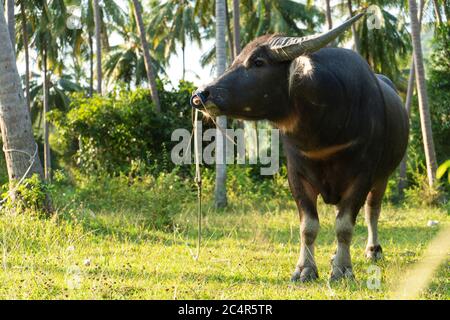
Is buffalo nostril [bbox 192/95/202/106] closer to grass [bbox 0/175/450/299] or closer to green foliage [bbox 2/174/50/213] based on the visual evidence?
grass [bbox 0/175/450/299]

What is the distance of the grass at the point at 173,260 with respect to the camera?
3.67 meters

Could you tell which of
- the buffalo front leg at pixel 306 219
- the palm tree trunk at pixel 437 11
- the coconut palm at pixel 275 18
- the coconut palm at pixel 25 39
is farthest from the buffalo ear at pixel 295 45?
the coconut palm at pixel 275 18

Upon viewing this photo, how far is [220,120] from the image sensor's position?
1145 cm

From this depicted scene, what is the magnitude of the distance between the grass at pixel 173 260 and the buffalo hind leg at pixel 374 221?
12cm

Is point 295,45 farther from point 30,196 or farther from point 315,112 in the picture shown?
point 30,196

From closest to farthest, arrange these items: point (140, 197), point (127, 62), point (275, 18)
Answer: point (140, 197) < point (275, 18) < point (127, 62)

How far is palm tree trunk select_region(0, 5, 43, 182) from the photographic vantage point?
6.65 m

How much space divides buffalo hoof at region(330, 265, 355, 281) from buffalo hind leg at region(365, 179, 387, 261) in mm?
1365

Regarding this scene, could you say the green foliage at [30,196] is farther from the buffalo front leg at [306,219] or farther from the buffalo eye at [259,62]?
the buffalo eye at [259,62]

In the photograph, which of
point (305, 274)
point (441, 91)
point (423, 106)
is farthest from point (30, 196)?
point (441, 91)

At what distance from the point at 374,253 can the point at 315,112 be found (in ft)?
7.68

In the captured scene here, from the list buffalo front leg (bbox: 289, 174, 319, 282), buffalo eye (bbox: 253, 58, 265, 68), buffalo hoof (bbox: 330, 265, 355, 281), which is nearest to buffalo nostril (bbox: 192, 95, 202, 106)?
buffalo eye (bbox: 253, 58, 265, 68)
